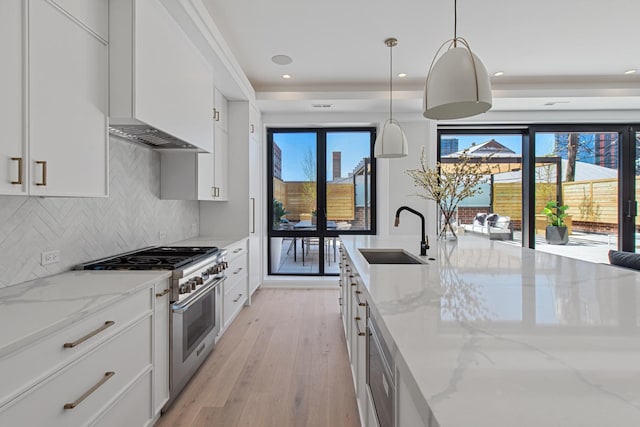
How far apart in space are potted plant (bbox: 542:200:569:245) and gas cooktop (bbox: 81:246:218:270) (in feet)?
16.7

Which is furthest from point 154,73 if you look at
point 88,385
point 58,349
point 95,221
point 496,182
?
point 496,182

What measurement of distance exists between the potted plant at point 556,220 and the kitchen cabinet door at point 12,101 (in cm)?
603

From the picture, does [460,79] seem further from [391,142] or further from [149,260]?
[149,260]

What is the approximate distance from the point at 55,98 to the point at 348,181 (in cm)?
395

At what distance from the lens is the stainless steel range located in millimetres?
1906

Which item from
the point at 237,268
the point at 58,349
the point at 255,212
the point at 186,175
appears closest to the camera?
the point at 58,349

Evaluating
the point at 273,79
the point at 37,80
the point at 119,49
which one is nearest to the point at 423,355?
the point at 37,80

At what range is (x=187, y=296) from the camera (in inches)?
80.8

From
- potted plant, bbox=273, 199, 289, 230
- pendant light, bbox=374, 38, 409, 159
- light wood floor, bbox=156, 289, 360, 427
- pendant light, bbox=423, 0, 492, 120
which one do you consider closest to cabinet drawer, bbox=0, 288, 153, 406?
light wood floor, bbox=156, 289, 360, 427

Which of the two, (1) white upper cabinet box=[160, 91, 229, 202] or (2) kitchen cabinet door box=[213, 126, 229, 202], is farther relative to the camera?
(2) kitchen cabinet door box=[213, 126, 229, 202]

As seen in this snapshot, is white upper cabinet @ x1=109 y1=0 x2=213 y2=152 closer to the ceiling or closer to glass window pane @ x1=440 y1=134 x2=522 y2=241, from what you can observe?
the ceiling

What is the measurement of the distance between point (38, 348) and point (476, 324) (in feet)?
4.47

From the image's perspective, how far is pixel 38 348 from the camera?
40.5 inches

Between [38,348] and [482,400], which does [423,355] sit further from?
[38,348]
